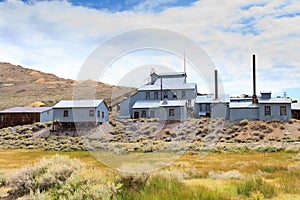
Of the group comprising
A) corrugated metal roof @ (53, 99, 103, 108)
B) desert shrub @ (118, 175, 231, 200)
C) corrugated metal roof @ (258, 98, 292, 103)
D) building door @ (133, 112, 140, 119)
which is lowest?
desert shrub @ (118, 175, 231, 200)

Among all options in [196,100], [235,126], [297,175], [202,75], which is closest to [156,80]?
[196,100]

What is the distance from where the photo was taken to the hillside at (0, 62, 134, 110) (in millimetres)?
84856

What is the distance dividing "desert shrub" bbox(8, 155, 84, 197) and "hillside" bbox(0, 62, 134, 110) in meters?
60.0

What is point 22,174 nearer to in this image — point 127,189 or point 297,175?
point 127,189

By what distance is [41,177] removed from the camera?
8586 millimetres

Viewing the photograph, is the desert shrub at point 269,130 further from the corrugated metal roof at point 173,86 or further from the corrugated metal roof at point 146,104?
the corrugated metal roof at point 146,104

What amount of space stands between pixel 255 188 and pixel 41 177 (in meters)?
6.07

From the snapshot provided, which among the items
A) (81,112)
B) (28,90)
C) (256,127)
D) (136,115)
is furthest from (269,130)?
(28,90)

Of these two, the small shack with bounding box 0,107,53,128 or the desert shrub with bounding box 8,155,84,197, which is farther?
the small shack with bounding box 0,107,53,128

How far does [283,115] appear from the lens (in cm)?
4412

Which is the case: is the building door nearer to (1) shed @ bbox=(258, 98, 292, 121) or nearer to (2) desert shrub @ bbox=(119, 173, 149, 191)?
(1) shed @ bbox=(258, 98, 292, 121)

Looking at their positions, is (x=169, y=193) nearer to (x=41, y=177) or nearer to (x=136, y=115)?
(x=41, y=177)

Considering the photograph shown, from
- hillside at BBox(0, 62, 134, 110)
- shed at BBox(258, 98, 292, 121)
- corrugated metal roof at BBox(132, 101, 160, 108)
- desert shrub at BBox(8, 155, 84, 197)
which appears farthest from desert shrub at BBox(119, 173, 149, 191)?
hillside at BBox(0, 62, 134, 110)

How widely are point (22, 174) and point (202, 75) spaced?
9.17m
